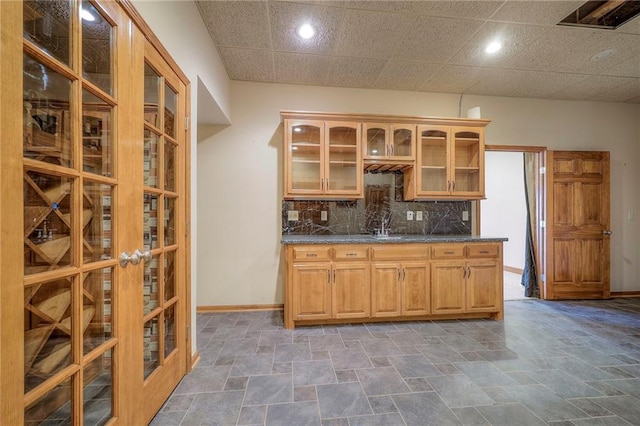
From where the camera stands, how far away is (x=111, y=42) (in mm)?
1140

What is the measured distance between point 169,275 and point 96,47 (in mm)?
1241

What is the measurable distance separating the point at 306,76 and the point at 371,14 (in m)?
1.11

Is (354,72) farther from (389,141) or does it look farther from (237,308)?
(237,308)

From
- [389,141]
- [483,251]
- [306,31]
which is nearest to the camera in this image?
[306,31]

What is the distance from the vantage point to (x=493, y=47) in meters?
2.48

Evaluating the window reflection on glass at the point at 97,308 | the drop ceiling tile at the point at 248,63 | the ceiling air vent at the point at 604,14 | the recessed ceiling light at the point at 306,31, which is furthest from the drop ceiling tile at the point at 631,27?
the window reflection on glass at the point at 97,308

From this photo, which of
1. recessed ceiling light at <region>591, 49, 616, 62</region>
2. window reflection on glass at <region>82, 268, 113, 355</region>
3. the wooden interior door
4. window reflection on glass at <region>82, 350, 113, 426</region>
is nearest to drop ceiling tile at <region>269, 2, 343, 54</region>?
window reflection on glass at <region>82, 268, 113, 355</region>

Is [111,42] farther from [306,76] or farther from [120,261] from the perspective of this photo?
[306,76]

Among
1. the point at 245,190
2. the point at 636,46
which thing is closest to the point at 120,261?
the point at 245,190

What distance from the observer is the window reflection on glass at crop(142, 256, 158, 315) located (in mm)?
1402

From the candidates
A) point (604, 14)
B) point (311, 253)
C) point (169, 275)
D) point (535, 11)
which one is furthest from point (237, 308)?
point (604, 14)

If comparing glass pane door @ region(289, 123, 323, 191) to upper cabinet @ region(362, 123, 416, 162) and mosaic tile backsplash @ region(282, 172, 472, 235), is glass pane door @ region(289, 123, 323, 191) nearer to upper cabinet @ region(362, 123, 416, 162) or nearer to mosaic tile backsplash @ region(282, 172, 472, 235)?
mosaic tile backsplash @ region(282, 172, 472, 235)

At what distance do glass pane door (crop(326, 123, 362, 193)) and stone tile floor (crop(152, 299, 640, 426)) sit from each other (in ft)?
5.07

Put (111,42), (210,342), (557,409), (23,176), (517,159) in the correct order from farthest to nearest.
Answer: (517,159) → (210,342) → (557,409) → (111,42) → (23,176)
